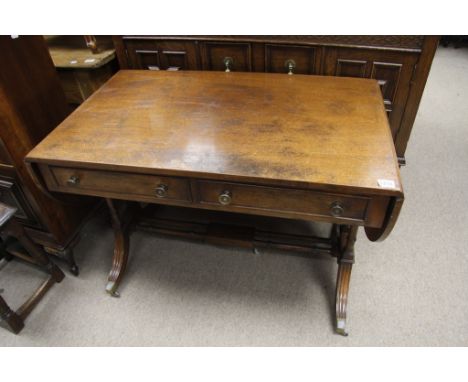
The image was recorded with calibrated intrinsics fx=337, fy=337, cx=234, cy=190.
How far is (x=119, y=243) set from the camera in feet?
5.39

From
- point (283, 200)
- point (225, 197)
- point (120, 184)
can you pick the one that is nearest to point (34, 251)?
point (120, 184)

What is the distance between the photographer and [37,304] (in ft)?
5.08

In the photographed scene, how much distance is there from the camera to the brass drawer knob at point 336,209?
97 centimetres

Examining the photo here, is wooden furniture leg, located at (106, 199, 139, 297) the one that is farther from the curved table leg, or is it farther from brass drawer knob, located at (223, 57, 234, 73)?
brass drawer knob, located at (223, 57, 234, 73)

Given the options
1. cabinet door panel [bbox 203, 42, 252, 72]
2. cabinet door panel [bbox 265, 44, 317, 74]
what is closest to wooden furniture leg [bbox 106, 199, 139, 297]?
cabinet door panel [bbox 203, 42, 252, 72]

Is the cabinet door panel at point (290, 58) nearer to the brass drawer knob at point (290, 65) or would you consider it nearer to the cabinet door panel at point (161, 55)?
the brass drawer knob at point (290, 65)

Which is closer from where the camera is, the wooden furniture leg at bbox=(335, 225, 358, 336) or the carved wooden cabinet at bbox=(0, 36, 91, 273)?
the carved wooden cabinet at bbox=(0, 36, 91, 273)

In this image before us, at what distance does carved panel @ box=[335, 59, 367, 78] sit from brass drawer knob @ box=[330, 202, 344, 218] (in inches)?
31.5

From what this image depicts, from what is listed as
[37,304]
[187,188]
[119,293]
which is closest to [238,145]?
[187,188]

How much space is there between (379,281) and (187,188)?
1058mm

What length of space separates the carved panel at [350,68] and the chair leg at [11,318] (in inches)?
68.0

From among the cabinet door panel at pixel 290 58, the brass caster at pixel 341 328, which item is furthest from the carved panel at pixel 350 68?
the brass caster at pixel 341 328

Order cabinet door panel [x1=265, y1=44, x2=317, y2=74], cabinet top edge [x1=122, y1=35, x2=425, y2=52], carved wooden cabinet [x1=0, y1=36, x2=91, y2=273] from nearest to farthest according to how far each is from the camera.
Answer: carved wooden cabinet [x1=0, y1=36, x2=91, y2=273], cabinet top edge [x1=122, y1=35, x2=425, y2=52], cabinet door panel [x1=265, y1=44, x2=317, y2=74]

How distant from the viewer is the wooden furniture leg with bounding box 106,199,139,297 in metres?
1.57
